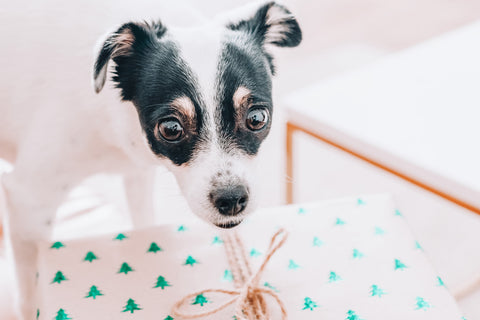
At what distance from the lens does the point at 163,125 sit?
2.11 ft

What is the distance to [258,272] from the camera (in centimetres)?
67

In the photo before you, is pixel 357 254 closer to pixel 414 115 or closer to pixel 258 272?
pixel 258 272

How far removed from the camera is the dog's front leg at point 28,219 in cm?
77

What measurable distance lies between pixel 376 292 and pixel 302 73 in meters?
1.55

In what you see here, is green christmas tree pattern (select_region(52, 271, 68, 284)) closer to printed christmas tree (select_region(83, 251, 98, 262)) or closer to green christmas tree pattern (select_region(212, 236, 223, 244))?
printed christmas tree (select_region(83, 251, 98, 262))

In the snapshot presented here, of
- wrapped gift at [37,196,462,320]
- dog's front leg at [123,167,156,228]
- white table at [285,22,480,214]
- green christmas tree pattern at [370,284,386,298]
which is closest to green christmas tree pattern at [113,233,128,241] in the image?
wrapped gift at [37,196,462,320]

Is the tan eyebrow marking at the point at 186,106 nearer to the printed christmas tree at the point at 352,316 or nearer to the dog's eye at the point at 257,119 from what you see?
the dog's eye at the point at 257,119

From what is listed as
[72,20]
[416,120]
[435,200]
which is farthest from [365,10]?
[72,20]

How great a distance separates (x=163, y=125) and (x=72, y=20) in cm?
23

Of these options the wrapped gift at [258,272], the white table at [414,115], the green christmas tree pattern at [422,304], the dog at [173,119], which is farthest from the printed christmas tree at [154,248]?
the white table at [414,115]

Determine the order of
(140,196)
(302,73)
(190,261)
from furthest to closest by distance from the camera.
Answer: (302,73) → (140,196) → (190,261)

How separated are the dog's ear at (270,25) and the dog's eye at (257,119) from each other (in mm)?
104

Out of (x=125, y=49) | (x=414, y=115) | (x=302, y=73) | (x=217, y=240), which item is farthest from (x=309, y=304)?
(x=302, y=73)

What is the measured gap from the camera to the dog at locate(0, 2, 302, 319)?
634mm
